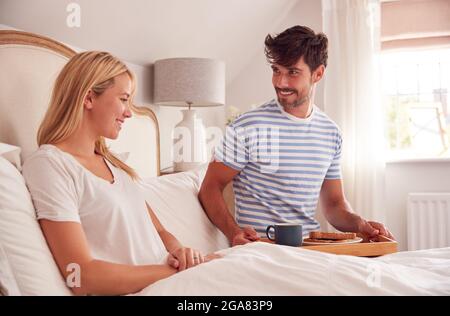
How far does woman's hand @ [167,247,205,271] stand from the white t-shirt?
9 centimetres

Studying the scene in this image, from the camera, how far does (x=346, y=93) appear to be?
3.54m

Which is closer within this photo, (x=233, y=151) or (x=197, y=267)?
(x=197, y=267)

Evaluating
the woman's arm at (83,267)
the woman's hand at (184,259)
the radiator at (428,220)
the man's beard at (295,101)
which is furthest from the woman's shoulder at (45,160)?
the radiator at (428,220)

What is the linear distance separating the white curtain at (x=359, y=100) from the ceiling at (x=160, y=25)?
488mm

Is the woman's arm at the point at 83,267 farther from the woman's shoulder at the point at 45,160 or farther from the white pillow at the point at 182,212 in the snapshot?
the white pillow at the point at 182,212

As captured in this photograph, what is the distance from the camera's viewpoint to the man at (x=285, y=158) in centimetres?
A: 207

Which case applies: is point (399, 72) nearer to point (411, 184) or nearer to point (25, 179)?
point (411, 184)

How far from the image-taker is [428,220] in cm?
343

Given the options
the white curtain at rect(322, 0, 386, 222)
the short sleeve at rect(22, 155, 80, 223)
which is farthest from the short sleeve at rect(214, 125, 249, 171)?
the white curtain at rect(322, 0, 386, 222)

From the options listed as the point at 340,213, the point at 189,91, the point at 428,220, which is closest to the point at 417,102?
the point at 428,220

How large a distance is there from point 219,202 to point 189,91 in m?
0.95

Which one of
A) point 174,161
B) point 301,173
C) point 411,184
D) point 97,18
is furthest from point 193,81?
point 411,184

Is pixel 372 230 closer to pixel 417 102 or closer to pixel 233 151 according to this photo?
pixel 233 151

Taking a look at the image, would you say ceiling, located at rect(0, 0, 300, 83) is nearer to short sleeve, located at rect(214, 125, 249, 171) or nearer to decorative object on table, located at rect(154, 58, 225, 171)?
decorative object on table, located at rect(154, 58, 225, 171)
